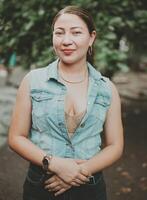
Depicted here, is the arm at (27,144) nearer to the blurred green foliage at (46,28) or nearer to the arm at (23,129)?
the arm at (23,129)

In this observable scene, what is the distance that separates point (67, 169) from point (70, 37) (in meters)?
0.72

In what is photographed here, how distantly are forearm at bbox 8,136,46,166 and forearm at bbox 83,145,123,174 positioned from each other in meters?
0.25

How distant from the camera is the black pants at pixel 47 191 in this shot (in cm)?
237

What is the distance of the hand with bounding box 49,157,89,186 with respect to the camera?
228cm

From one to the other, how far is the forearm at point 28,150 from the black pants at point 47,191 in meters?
0.10

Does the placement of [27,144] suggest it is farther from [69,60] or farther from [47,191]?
[69,60]

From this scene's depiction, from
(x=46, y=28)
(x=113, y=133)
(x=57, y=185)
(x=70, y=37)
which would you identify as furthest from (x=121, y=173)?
(x=70, y=37)

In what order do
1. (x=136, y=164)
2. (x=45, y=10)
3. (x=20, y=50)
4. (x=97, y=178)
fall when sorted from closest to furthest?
(x=97, y=178)
(x=45, y=10)
(x=20, y=50)
(x=136, y=164)

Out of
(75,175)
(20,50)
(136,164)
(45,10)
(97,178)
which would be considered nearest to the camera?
(75,175)

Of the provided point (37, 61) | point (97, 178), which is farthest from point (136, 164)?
point (97, 178)

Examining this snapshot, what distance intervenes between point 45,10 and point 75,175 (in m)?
3.13

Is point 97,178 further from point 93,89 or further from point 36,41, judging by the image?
point 36,41

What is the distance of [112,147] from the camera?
95.7 inches

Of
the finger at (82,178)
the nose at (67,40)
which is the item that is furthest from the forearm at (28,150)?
the nose at (67,40)
